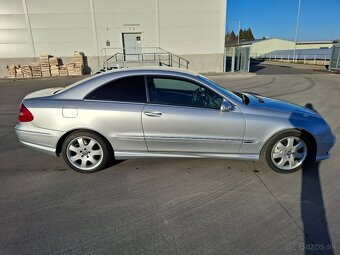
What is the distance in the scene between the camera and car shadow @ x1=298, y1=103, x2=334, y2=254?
7.25 ft

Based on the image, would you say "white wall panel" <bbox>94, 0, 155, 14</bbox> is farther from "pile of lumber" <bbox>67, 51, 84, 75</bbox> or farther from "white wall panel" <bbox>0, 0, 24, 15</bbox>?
"white wall panel" <bbox>0, 0, 24, 15</bbox>

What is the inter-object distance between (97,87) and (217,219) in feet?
7.93

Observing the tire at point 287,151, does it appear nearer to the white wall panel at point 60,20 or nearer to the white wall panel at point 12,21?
the white wall panel at point 60,20

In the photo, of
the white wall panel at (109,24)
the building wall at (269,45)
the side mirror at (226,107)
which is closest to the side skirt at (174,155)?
the side mirror at (226,107)

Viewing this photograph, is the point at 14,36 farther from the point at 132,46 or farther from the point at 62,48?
the point at 132,46

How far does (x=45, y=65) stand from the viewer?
59.3 feet

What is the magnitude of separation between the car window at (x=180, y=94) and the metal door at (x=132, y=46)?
54.9ft

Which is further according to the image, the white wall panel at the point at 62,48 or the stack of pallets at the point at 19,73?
the white wall panel at the point at 62,48

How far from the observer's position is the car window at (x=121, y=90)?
335 centimetres

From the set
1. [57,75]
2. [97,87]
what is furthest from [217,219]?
[57,75]

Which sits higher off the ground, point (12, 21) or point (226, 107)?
point (12, 21)

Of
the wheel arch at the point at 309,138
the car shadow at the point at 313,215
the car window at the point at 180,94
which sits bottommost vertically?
the car shadow at the point at 313,215

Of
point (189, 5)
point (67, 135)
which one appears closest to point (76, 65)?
point (189, 5)

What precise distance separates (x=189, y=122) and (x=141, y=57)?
56.5 ft
